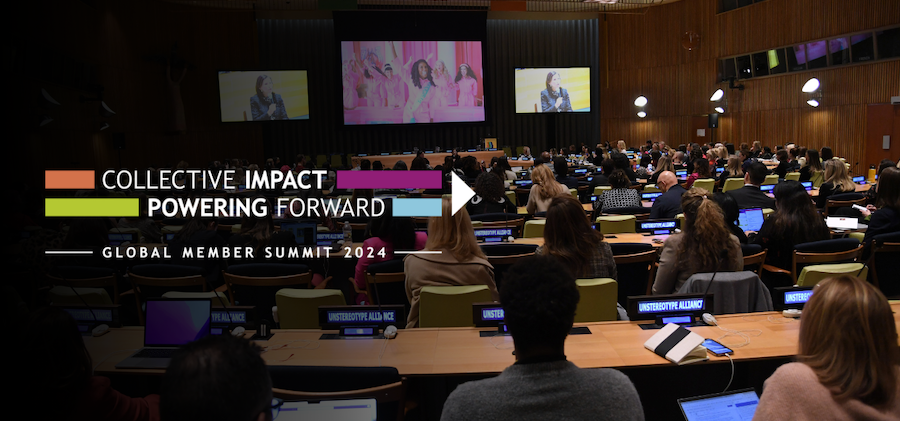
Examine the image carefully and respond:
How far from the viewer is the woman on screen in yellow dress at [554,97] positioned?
1870 centimetres

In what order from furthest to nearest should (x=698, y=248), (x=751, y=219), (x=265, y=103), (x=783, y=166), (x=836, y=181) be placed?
1. (x=265, y=103)
2. (x=783, y=166)
3. (x=836, y=181)
4. (x=751, y=219)
5. (x=698, y=248)

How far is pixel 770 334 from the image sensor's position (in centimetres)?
268

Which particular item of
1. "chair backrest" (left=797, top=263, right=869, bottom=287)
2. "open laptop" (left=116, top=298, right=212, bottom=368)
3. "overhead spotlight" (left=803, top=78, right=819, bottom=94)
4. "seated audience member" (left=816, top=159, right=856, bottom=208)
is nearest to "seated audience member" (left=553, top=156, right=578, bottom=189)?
"seated audience member" (left=816, top=159, right=856, bottom=208)

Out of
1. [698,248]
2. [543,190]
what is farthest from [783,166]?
[698,248]

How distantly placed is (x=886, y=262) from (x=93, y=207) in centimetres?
738

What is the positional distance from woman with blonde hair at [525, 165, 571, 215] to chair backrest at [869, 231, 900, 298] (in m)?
3.01

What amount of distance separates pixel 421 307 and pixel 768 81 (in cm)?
1569

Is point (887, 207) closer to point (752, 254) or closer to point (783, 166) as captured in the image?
point (752, 254)

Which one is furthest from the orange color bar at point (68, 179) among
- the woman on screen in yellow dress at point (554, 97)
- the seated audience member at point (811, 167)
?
the woman on screen in yellow dress at point (554, 97)

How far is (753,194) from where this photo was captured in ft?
20.1

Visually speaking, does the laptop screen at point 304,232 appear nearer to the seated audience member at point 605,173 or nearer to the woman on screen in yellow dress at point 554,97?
the seated audience member at point 605,173

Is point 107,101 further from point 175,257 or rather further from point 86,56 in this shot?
point 175,257

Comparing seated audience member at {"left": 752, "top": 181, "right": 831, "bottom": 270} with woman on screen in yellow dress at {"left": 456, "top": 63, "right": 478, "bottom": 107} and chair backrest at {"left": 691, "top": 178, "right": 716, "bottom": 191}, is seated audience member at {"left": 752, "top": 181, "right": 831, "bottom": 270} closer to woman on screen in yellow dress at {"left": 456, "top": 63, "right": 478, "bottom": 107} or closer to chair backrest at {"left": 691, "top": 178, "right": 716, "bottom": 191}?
chair backrest at {"left": 691, "top": 178, "right": 716, "bottom": 191}

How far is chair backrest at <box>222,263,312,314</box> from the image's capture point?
375cm
